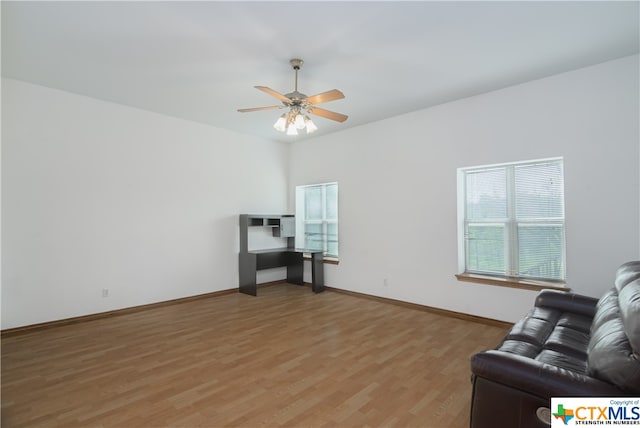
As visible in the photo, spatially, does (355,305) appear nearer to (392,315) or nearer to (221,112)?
(392,315)

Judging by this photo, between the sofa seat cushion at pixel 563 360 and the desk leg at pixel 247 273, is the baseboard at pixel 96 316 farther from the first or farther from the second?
→ the sofa seat cushion at pixel 563 360

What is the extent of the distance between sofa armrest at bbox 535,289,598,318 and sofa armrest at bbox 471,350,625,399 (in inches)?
62.0

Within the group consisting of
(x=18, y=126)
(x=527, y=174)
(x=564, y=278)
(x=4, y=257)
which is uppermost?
(x=18, y=126)

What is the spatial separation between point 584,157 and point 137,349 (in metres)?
5.14

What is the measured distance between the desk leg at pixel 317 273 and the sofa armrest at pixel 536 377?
413 cm

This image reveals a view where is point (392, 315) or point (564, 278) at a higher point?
point (564, 278)

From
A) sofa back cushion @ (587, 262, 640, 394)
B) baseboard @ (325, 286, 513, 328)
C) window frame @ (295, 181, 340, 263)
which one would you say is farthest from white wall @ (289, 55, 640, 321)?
sofa back cushion @ (587, 262, 640, 394)

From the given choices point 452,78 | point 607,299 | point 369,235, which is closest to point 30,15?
point 452,78

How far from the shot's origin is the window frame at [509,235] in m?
3.69

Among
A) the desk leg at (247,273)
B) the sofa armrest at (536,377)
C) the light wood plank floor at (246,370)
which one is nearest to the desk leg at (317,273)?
the desk leg at (247,273)

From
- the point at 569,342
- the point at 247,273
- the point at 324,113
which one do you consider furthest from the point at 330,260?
the point at 569,342

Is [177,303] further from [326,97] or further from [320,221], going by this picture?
[326,97]

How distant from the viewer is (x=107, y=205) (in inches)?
174

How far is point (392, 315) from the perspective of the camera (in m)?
4.42
